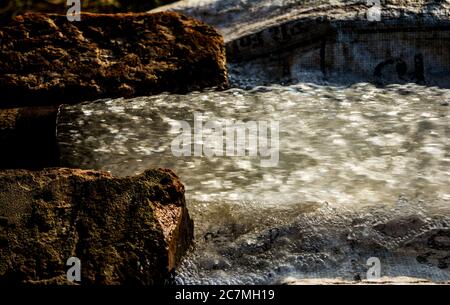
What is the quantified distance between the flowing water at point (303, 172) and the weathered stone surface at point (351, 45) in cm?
9

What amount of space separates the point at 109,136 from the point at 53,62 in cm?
41

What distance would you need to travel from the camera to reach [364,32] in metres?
3.18

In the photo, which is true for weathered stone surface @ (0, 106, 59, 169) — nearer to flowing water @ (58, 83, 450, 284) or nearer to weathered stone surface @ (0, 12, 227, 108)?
flowing water @ (58, 83, 450, 284)

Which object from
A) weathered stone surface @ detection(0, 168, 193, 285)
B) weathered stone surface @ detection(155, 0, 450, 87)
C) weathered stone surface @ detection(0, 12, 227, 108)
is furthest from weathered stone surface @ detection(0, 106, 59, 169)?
weathered stone surface @ detection(155, 0, 450, 87)

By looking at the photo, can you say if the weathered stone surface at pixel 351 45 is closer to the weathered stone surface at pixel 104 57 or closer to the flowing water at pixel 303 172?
the flowing water at pixel 303 172

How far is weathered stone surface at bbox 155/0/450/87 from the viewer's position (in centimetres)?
316

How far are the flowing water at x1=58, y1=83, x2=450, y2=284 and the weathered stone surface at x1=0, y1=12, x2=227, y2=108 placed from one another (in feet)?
0.20

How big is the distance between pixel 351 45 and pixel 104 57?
3.25 ft

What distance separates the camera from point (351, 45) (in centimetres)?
319

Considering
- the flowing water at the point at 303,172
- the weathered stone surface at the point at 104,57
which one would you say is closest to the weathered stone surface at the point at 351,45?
the flowing water at the point at 303,172

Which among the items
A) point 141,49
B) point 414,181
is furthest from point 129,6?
point 414,181

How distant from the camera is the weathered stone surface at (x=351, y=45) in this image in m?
3.16

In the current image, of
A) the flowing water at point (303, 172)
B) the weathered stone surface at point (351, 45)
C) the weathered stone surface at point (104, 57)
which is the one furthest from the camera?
the weathered stone surface at point (351, 45)
